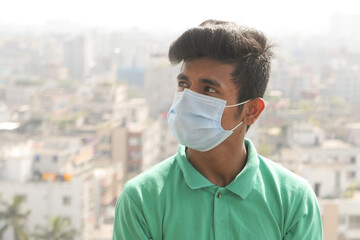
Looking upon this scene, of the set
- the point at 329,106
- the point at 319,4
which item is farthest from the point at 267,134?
the point at 319,4

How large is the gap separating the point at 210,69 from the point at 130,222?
170mm

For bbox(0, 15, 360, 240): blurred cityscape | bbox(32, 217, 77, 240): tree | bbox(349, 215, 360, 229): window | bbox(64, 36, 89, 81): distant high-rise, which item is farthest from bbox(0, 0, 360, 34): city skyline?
bbox(349, 215, 360, 229): window

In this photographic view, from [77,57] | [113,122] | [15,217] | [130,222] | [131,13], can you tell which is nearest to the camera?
[130,222]

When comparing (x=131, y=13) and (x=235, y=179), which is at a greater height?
(x=235, y=179)

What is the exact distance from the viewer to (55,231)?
9.08 metres

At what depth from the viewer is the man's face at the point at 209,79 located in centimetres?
63

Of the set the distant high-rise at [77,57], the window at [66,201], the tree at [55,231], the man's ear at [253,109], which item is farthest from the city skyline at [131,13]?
the man's ear at [253,109]

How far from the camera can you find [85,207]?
9.49m

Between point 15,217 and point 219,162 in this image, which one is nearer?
point 219,162

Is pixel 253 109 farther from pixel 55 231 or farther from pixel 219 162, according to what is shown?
pixel 55 231

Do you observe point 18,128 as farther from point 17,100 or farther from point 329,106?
point 329,106

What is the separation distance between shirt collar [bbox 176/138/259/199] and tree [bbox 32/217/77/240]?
8386 mm

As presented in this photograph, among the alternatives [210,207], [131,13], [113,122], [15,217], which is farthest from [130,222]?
[131,13]

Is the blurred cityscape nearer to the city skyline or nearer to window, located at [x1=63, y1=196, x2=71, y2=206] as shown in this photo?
window, located at [x1=63, y1=196, x2=71, y2=206]
